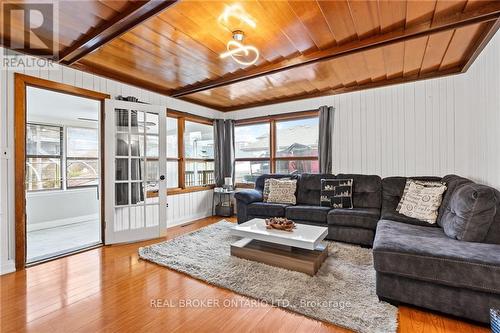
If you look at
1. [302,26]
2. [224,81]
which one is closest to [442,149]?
[302,26]

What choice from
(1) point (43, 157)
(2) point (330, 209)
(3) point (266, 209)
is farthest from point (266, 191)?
(1) point (43, 157)

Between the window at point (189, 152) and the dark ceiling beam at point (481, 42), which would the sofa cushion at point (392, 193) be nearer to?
the dark ceiling beam at point (481, 42)

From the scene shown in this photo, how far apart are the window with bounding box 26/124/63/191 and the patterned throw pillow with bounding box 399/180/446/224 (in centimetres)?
636

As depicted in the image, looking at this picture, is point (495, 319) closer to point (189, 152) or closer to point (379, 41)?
point (379, 41)

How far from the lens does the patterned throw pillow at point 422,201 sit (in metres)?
2.70

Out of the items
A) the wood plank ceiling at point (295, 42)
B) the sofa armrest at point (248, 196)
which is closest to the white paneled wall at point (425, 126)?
the wood plank ceiling at point (295, 42)

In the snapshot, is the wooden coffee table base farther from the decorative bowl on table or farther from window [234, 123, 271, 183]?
window [234, 123, 271, 183]

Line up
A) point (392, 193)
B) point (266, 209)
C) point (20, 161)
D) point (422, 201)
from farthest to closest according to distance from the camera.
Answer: point (266, 209) < point (392, 193) < point (422, 201) < point (20, 161)

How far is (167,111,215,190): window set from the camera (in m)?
4.66

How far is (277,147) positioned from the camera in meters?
5.08

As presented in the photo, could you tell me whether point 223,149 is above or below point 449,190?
above

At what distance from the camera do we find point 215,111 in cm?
555

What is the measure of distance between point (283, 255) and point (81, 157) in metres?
5.32

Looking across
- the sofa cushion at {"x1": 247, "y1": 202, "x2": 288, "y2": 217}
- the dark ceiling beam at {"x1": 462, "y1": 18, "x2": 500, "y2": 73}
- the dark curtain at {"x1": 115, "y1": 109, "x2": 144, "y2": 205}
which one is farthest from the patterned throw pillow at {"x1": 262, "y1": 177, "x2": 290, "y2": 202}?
the dark ceiling beam at {"x1": 462, "y1": 18, "x2": 500, "y2": 73}
